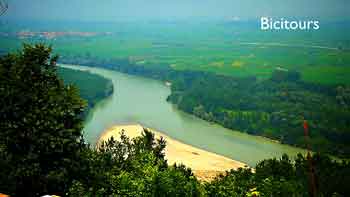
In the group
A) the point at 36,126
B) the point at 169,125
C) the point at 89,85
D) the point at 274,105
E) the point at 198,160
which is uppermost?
the point at 36,126

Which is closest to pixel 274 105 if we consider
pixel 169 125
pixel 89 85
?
pixel 169 125

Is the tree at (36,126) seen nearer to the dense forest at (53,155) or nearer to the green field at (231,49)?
the dense forest at (53,155)

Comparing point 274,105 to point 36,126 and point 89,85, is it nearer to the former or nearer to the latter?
point 89,85

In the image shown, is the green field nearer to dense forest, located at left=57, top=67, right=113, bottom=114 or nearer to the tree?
dense forest, located at left=57, top=67, right=113, bottom=114

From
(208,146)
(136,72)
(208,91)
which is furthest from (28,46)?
(136,72)

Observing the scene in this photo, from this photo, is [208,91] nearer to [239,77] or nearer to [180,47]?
[239,77]
